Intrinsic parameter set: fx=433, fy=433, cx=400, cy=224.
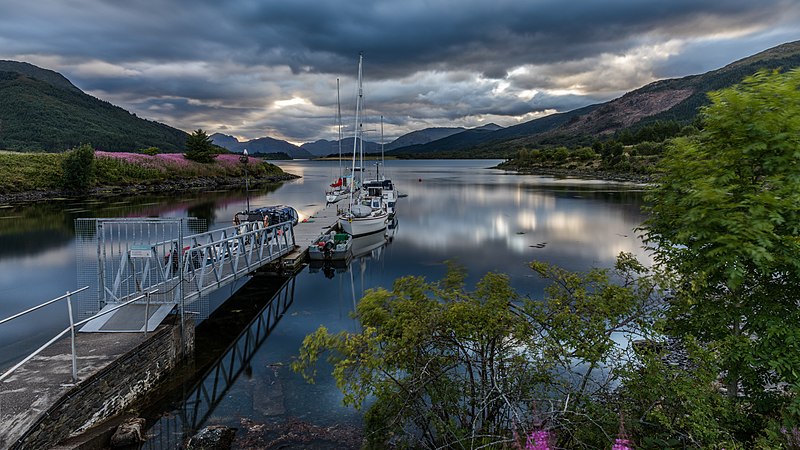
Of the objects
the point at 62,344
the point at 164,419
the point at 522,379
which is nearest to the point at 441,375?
the point at 522,379

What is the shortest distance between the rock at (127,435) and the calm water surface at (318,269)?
1.48 ft

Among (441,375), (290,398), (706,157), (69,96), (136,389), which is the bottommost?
(290,398)

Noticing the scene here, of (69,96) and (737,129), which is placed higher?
(69,96)

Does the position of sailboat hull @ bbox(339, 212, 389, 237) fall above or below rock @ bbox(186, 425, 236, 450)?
above

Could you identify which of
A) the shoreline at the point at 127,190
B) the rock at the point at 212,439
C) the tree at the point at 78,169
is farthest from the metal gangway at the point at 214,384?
the tree at the point at 78,169

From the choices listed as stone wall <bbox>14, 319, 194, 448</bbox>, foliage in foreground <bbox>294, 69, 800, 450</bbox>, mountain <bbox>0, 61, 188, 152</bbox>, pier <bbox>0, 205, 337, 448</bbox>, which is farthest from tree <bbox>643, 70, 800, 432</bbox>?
mountain <bbox>0, 61, 188, 152</bbox>

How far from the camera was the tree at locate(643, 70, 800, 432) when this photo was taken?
585 cm

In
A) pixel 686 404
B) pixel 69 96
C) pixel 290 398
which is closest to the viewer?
pixel 686 404

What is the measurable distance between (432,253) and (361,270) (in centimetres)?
674

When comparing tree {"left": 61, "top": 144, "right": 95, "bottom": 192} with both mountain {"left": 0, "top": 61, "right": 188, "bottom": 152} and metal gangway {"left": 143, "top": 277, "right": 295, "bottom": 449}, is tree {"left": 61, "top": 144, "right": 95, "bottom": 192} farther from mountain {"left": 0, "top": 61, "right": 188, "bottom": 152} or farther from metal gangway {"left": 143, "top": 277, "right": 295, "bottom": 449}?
mountain {"left": 0, "top": 61, "right": 188, "bottom": 152}

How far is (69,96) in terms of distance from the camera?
183 metres

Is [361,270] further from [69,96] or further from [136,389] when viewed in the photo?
[69,96]

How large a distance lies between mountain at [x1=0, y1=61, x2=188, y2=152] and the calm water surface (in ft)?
287

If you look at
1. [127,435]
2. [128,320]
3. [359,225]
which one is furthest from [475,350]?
[359,225]
